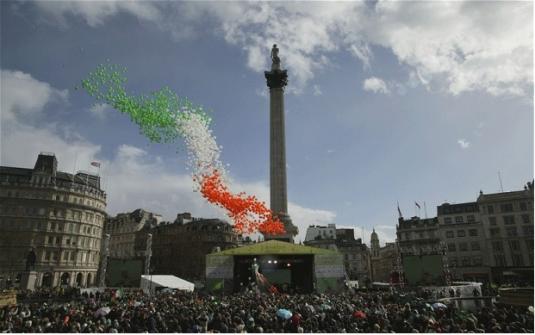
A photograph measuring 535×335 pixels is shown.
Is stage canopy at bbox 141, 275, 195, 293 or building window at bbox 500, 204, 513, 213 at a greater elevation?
building window at bbox 500, 204, 513, 213

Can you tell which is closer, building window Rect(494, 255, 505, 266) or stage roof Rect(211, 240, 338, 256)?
stage roof Rect(211, 240, 338, 256)

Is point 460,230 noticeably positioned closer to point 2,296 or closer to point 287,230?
point 287,230

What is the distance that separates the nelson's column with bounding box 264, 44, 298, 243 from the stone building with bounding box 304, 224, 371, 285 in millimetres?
40962

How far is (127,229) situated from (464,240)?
76256 mm

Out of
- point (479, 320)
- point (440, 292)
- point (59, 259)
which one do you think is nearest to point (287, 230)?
point (440, 292)

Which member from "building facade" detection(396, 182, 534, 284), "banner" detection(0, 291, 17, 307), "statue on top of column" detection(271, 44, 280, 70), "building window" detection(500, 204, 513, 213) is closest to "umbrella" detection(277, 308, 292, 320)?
"banner" detection(0, 291, 17, 307)

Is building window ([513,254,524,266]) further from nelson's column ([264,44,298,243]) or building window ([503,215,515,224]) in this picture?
nelson's column ([264,44,298,243])

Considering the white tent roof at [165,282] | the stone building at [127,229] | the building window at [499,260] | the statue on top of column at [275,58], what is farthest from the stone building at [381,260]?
A: the stone building at [127,229]

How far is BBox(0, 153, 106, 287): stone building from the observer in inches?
2363

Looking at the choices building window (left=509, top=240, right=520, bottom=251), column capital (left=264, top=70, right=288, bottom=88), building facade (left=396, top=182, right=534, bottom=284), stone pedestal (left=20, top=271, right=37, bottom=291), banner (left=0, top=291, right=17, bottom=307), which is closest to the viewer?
banner (left=0, top=291, right=17, bottom=307)

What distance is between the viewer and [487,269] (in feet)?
195

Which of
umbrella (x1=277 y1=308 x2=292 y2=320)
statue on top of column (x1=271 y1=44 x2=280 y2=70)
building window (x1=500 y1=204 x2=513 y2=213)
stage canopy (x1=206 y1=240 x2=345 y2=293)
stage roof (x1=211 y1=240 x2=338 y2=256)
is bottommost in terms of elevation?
umbrella (x1=277 y1=308 x2=292 y2=320)

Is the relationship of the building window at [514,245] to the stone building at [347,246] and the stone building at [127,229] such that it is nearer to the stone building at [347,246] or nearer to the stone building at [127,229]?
the stone building at [347,246]

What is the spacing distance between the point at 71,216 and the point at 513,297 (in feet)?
226
